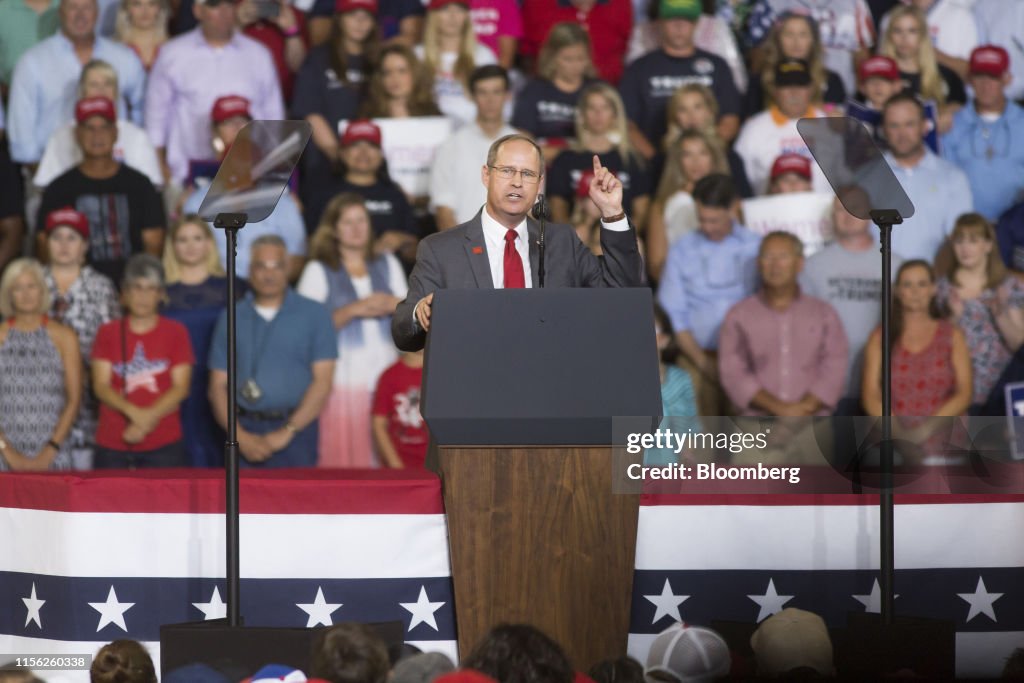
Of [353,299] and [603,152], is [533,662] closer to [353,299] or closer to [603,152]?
[353,299]

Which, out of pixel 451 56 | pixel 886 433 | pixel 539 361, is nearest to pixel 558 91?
pixel 451 56

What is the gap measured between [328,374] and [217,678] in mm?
3403

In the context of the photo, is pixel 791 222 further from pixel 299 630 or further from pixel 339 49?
pixel 299 630

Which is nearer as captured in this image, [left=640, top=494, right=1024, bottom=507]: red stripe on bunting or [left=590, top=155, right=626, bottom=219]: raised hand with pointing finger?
[left=590, top=155, right=626, bottom=219]: raised hand with pointing finger

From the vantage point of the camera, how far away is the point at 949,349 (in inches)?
283

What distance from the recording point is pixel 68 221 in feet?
23.9

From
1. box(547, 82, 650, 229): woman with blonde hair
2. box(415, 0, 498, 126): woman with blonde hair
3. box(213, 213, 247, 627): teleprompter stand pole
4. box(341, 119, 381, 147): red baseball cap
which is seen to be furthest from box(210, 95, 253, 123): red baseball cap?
box(213, 213, 247, 627): teleprompter stand pole

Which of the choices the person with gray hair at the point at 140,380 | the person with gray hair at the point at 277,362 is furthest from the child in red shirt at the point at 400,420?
the person with gray hair at the point at 140,380

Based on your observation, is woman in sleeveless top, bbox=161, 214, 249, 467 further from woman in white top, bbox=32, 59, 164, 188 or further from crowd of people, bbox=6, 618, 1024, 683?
crowd of people, bbox=6, 618, 1024, 683

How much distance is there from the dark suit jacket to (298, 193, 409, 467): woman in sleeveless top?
301 cm

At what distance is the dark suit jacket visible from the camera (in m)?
4.19

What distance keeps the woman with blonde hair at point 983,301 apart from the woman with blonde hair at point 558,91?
2.02m

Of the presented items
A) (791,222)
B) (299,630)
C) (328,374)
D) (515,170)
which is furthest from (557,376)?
(791,222)

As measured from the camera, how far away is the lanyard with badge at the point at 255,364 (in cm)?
702
